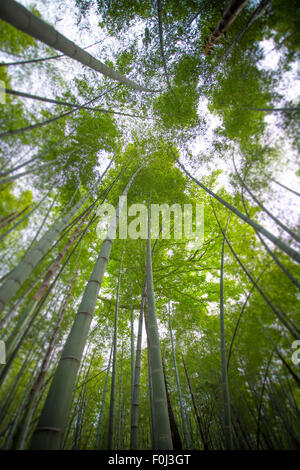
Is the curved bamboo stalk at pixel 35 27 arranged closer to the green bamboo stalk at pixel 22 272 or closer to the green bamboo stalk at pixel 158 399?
the green bamboo stalk at pixel 22 272

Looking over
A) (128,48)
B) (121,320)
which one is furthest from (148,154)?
(121,320)

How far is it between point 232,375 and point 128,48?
5.67m

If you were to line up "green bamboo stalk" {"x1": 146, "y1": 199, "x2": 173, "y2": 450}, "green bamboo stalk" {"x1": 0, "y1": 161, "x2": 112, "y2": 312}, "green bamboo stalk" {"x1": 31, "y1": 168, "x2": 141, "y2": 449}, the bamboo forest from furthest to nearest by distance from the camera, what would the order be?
the bamboo forest, "green bamboo stalk" {"x1": 0, "y1": 161, "x2": 112, "y2": 312}, "green bamboo stalk" {"x1": 146, "y1": 199, "x2": 173, "y2": 450}, "green bamboo stalk" {"x1": 31, "y1": 168, "x2": 141, "y2": 449}

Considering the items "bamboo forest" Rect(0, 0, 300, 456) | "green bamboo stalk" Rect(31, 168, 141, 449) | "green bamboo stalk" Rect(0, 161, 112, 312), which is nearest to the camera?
"green bamboo stalk" Rect(31, 168, 141, 449)

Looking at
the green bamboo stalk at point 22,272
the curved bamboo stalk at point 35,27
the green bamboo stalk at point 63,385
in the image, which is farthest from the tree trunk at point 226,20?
the green bamboo stalk at point 63,385

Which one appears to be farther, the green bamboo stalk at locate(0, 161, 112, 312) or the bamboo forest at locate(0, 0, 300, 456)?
the bamboo forest at locate(0, 0, 300, 456)

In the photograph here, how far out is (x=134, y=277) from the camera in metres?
4.35

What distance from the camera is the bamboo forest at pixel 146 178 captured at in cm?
190

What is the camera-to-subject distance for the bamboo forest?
1.90 meters

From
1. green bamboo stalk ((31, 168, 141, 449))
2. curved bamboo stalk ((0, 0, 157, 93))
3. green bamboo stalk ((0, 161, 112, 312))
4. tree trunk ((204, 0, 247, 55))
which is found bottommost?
green bamboo stalk ((31, 168, 141, 449))

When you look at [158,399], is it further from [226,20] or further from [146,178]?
[226,20]

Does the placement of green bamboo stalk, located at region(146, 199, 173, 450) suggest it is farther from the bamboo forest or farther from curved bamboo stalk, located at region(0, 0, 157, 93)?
curved bamboo stalk, located at region(0, 0, 157, 93)

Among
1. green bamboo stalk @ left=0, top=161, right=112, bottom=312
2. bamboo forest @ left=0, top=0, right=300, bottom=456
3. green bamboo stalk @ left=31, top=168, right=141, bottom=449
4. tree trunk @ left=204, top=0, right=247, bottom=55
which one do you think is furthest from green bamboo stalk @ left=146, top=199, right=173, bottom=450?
tree trunk @ left=204, top=0, right=247, bottom=55

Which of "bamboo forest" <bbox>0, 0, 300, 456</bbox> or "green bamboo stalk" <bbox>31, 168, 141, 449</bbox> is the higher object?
"bamboo forest" <bbox>0, 0, 300, 456</bbox>
